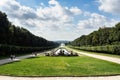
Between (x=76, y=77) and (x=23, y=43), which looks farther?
(x=23, y=43)

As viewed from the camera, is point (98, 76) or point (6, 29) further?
point (6, 29)

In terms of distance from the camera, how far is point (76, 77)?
17672mm

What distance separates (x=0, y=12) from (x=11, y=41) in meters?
15.0

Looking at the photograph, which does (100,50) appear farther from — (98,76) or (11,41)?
(98,76)

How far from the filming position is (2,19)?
64.9 meters

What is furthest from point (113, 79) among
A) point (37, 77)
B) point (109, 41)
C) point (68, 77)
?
point (109, 41)

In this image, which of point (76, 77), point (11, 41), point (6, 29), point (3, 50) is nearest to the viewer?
point (76, 77)

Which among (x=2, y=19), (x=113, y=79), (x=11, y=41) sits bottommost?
(x=113, y=79)

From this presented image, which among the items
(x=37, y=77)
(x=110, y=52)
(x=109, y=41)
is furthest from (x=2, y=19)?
(x=37, y=77)

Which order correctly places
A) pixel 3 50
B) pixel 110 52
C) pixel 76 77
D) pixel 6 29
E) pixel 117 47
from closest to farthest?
1. pixel 76 77
2. pixel 3 50
3. pixel 117 47
4. pixel 110 52
5. pixel 6 29

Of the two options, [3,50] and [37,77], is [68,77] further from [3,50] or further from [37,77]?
[3,50]

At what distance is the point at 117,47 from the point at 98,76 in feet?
129

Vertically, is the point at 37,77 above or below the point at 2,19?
below

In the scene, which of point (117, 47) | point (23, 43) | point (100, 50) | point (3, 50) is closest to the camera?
point (3, 50)
